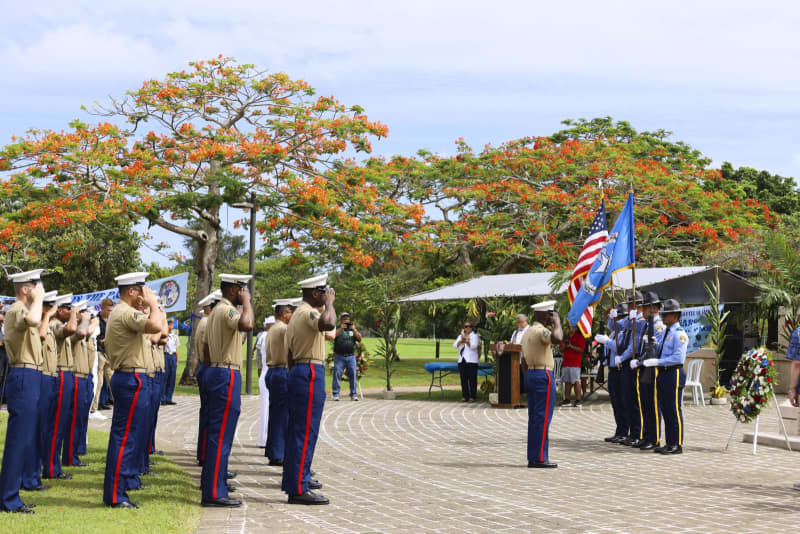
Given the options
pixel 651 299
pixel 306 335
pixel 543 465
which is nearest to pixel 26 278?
pixel 306 335

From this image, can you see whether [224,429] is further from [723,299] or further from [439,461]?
[723,299]

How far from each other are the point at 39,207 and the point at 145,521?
16.7m

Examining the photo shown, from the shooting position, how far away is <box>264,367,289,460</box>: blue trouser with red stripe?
10.6 meters

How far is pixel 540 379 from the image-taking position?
11016mm

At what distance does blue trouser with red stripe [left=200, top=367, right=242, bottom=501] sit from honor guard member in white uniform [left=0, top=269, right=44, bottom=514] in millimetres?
1456

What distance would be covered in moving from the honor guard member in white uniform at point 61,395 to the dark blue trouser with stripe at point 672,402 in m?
7.56

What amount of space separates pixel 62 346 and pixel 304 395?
2.99 metres

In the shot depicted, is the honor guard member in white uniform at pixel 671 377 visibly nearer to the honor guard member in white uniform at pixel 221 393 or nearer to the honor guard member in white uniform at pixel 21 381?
the honor guard member in white uniform at pixel 221 393

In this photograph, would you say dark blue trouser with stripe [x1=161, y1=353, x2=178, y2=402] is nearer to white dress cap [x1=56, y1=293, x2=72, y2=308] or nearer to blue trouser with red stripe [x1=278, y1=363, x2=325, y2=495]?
white dress cap [x1=56, y1=293, x2=72, y2=308]

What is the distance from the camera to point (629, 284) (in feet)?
66.5

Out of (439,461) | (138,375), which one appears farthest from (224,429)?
(439,461)

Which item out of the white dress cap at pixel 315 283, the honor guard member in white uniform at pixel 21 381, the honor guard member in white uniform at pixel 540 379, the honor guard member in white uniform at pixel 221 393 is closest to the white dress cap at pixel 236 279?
the honor guard member in white uniform at pixel 221 393

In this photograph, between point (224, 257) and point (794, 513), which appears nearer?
point (794, 513)

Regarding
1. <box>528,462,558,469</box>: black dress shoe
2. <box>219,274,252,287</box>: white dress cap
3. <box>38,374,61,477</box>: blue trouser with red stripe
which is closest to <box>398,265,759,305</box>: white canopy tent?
<box>528,462,558,469</box>: black dress shoe
